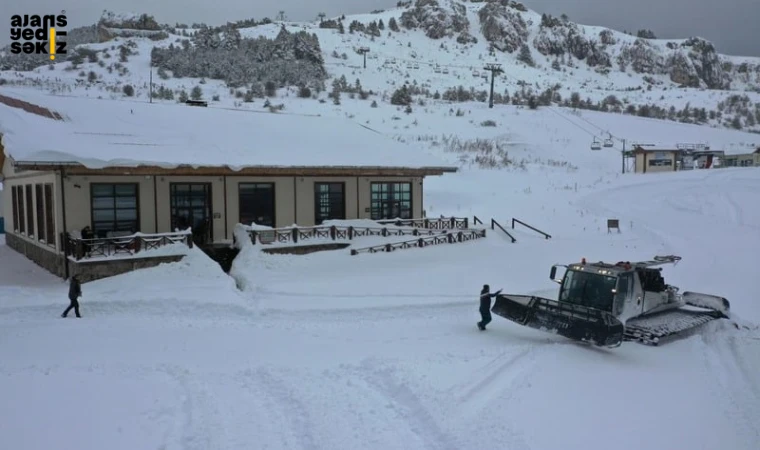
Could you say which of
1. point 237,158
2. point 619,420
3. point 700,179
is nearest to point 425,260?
point 237,158

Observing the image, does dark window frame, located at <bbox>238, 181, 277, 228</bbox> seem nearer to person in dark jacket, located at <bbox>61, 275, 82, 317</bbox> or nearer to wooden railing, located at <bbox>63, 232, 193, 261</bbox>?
wooden railing, located at <bbox>63, 232, 193, 261</bbox>

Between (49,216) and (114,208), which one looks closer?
(114,208)

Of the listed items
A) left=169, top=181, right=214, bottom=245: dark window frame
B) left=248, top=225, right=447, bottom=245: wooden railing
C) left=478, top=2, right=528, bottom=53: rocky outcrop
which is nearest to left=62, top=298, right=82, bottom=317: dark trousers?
left=169, top=181, right=214, bottom=245: dark window frame

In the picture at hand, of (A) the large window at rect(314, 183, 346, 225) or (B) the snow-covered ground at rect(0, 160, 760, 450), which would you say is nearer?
(B) the snow-covered ground at rect(0, 160, 760, 450)

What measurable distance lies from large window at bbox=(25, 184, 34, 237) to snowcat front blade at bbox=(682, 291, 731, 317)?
2413 centimetres

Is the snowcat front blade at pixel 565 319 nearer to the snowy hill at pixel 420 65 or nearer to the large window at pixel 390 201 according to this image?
the large window at pixel 390 201

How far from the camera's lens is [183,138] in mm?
24594

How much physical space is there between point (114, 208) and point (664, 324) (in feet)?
59.9

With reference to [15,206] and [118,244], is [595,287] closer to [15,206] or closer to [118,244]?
[118,244]

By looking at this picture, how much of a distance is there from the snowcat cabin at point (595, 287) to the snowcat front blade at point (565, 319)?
0.46 metres

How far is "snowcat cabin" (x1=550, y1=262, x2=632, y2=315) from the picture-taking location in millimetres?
14117

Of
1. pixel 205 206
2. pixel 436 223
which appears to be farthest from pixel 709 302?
pixel 205 206

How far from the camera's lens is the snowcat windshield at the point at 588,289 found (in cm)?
1416

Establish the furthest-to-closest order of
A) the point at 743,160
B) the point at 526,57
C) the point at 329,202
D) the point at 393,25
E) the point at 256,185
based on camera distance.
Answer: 1. the point at 393,25
2. the point at 526,57
3. the point at 743,160
4. the point at 329,202
5. the point at 256,185
